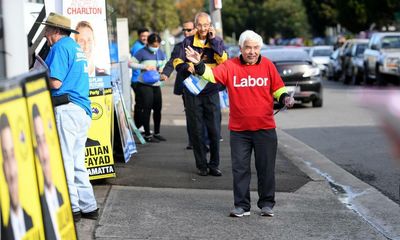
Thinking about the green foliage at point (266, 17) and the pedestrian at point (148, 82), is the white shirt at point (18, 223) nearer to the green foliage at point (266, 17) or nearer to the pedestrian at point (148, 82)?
the pedestrian at point (148, 82)

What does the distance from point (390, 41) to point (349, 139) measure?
48.5 ft

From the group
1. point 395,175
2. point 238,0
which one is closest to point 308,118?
point 395,175

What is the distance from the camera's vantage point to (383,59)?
25719mm

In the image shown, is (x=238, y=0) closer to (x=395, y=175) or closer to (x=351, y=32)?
(x=351, y=32)

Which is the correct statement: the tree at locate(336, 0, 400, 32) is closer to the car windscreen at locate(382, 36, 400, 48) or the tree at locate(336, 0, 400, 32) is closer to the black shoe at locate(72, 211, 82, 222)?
the car windscreen at locate(382, 36, 400, 48)

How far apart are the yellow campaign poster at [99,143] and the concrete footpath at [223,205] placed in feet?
0.69

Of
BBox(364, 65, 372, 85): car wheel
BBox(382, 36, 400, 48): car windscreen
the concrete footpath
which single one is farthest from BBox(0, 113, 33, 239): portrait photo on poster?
BBox(364, 65, 372, 85): car wheel

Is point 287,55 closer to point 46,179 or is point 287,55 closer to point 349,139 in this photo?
point 349,139

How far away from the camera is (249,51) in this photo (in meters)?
7.35

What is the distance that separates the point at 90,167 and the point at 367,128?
25.4ft

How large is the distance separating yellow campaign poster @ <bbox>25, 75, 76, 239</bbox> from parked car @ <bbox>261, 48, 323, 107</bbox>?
48.8 ft

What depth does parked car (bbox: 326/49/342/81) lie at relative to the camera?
115ft

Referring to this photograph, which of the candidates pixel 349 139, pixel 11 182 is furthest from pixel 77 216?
pixel 349 139

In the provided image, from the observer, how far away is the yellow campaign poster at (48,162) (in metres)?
4.37
